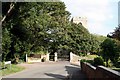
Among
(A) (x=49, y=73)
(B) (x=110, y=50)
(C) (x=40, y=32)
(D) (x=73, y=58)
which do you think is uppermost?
(C) (x=40, y=32)

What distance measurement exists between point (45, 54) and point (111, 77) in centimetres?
4237

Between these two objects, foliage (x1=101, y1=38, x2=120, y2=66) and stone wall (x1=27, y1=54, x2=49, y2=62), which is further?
stone wall (x1=27, y1=54, x2=49, y2=62)

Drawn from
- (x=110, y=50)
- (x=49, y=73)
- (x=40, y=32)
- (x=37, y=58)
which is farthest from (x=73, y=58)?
(x=49, y=73)

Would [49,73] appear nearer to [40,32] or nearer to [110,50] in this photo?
[110,50]

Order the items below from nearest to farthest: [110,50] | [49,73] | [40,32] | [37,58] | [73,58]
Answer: [49,73] < [110,50] < [40,32] < [37,58] < [73,58]

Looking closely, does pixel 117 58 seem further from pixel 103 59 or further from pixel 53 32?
pixel 53 32

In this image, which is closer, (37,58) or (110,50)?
(110,50)

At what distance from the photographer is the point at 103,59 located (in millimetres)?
30719

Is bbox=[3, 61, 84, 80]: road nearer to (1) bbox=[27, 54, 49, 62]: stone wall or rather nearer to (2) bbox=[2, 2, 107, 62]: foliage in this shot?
(2) bbox=[2, 2, 107, 62]: foliage

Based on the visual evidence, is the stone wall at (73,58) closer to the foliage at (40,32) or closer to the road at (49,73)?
the foliage at (40,32)

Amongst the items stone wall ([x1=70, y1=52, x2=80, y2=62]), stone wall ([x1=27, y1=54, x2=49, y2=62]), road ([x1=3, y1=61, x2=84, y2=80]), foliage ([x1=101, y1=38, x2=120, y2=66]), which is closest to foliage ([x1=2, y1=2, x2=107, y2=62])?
stone wall ([x1=27, y1=54, x2=49, y2=62])

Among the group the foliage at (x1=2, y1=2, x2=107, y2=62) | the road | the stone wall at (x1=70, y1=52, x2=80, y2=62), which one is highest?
the foliage at (x1=2, y1=2, x2=107, y2=62)

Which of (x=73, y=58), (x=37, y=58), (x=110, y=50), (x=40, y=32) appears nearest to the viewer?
(x=110, y=50)

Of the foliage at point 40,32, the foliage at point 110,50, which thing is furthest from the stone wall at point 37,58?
the foliage at point 110,50
